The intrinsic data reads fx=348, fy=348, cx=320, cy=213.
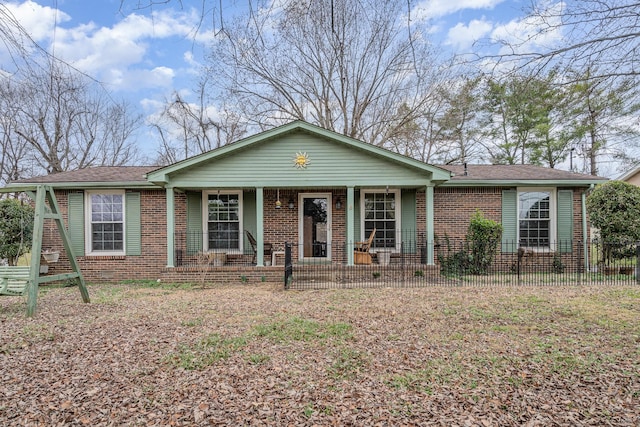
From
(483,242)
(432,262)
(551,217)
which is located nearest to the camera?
(432,262)

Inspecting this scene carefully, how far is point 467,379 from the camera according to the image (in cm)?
361

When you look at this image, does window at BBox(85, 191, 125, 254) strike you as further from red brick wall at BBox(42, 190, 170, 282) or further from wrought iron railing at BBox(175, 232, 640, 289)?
wrought iron railing at BBox(175, 232, 640, 289)

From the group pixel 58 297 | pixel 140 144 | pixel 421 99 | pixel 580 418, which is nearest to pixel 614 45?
pixel 580 418

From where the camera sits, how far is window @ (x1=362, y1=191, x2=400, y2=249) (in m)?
11.5

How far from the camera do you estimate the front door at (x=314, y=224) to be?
1154 centimetres

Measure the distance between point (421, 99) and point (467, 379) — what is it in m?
18.6

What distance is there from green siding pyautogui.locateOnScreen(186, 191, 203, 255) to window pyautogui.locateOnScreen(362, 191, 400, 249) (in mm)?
5392

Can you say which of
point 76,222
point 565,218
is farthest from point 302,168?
point 565,218

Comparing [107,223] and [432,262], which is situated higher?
[107,223]

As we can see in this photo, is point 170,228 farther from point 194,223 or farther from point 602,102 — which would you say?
point 602,102

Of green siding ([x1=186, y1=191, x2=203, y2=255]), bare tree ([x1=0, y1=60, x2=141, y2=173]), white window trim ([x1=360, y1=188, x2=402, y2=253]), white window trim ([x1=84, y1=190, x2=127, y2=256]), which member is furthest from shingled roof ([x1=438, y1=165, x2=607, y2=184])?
bare tree ([x1=0, y1=60, x2=141, y2=173])

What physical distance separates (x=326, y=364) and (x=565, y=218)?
35.1ft

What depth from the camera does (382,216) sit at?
11.6 m

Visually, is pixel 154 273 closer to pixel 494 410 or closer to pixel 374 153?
pixel 374 153
